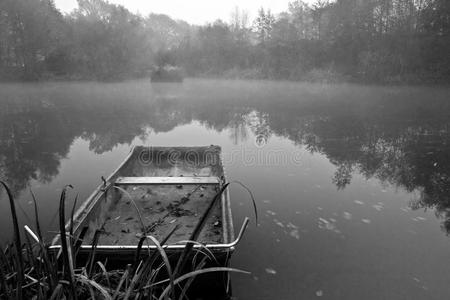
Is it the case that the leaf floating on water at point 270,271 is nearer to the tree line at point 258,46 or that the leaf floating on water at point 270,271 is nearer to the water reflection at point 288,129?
the water reflection at point 288,129

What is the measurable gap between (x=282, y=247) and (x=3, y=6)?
4236 centimetres

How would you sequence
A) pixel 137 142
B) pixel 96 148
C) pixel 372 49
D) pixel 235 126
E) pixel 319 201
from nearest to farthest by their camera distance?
pixel 319 201, pixel 96 148, pixel 137 142, pixel 235 126, pixel 372 49

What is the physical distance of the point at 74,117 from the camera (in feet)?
51.6

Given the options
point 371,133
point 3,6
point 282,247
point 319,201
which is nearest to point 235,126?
point 371,133

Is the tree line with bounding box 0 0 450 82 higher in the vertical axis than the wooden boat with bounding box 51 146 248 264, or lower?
higher

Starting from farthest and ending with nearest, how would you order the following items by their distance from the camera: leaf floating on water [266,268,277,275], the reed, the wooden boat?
1. leaf floating on water [266,268,277,275]
2. the wooden boat
3. the reed

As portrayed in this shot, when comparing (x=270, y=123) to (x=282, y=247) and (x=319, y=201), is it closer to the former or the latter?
(x=319, y=201)

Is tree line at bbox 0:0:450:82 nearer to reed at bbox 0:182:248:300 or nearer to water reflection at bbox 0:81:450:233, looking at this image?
water reflection at bbox 0:81:450:233

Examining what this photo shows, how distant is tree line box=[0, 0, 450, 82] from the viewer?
31.9 meters

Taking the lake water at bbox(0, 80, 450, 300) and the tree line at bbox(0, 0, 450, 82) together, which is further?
the tree line at bbox(0, 0, 450, 82)

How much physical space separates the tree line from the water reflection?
11.9 meters

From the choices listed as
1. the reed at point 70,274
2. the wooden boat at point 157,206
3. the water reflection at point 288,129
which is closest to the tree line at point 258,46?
the water reflection at point 288,129

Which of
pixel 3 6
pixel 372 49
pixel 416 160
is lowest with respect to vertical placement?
pixel 416 160

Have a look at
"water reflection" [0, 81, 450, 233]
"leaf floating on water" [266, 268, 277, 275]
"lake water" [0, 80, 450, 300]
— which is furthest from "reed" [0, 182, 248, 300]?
"water reflection" [0, 81, 450, 233]
